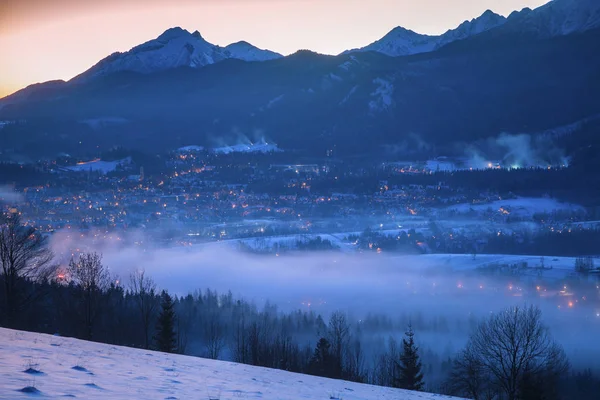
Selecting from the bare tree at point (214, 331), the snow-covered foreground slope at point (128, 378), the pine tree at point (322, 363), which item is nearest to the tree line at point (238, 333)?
the pine tree at point (322, 363)

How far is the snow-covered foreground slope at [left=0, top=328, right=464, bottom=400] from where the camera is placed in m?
13.0

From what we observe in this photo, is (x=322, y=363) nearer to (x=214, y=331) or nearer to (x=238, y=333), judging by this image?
(x=238, y=333)

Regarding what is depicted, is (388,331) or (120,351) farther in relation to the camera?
→ (388,331)

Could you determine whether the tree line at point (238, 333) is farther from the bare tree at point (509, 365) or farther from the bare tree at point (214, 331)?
the bare tree at point (214, 331)

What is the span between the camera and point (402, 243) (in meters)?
197

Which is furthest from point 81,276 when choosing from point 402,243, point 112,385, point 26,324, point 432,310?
point 402,243

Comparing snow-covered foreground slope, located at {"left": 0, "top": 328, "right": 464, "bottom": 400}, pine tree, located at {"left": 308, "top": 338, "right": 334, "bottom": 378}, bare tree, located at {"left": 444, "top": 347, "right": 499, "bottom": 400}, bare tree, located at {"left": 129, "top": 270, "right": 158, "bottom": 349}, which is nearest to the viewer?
snow-covered foreground slope, located at {"left": 0, "top": 328, "right": 464, "bottom": 400}

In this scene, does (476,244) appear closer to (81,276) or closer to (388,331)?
(388,331)

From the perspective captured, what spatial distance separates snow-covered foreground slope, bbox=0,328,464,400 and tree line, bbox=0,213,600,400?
18.6 meters

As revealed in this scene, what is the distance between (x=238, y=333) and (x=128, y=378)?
49.8 meters

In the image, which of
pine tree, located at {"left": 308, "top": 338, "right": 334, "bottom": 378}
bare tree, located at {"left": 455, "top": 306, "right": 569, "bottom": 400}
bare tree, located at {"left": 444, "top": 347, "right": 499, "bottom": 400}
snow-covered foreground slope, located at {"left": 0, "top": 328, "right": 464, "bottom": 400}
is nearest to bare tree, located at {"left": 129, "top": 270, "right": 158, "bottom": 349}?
pine tree, located at {"left": 308, "top": 338, "right": 334, "bottom": 378}

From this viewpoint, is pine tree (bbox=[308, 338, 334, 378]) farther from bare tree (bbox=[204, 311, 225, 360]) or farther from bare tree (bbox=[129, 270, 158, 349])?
bare tree (bbox=[204, 311, 225, 360])

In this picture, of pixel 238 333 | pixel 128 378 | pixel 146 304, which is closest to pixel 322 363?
pixel 238 333

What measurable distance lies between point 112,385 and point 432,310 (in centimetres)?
12050
